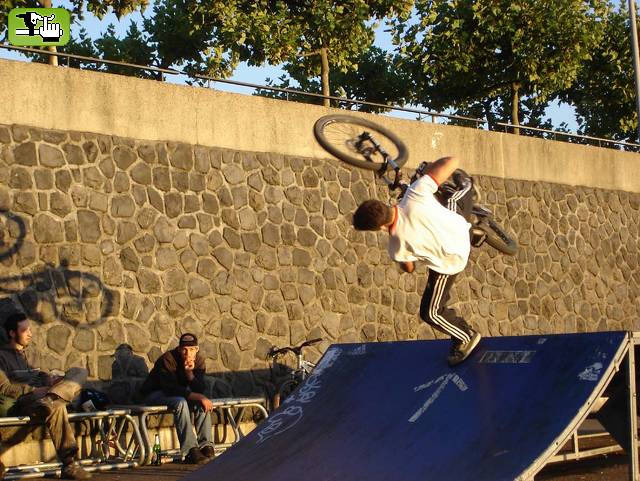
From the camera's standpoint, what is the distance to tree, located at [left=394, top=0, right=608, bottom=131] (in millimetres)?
26094

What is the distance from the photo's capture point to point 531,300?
1834cm

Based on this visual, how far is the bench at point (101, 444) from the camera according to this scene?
1012cm

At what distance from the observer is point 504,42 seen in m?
26.7

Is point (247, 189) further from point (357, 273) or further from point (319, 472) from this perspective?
point (319, 472)

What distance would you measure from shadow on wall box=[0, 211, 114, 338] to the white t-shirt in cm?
514

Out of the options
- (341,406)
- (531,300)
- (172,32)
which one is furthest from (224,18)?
(341,406)

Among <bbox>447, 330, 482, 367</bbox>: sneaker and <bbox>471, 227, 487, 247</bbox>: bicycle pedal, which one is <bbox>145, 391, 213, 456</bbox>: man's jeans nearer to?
<bbox>471, 227, 487, 247</bbox>: bicycle pedal

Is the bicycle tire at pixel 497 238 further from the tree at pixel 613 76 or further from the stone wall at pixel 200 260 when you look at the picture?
the tree at pixel 613 76

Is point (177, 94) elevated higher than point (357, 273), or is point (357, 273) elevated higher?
point (177, 94)

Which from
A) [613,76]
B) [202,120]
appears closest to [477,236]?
[202,120]

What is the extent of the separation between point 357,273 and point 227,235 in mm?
2367

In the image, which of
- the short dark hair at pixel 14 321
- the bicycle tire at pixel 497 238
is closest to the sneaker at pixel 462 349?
the bicycle tire at pixel 497 238

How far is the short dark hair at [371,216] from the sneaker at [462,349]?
118cm

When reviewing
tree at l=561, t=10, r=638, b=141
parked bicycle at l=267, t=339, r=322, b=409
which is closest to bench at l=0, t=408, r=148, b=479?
parked bicycle at l=267, t=339, r=322, b=409
